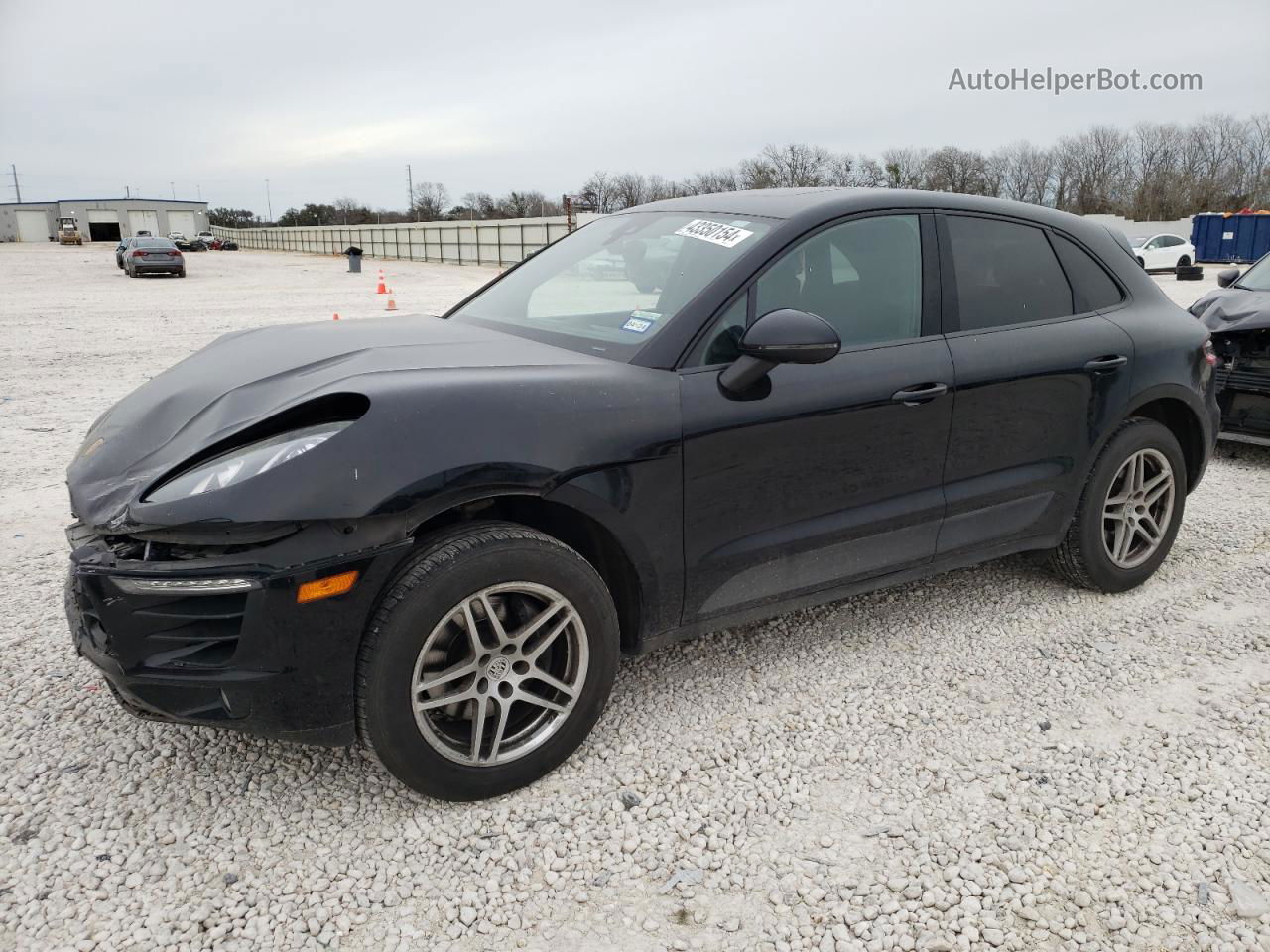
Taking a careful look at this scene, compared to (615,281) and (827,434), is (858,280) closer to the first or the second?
(827,434)

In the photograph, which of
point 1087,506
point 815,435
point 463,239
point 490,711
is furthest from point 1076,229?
point 463,239

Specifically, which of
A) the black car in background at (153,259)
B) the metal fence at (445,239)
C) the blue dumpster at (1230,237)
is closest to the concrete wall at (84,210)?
the metal fence at (445,239)

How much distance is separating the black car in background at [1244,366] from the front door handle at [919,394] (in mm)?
3884

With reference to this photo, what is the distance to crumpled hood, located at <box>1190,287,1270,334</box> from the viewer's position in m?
6.21

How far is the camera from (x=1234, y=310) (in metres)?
6.51

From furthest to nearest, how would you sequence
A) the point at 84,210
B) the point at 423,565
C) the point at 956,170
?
1. the point at 84,210
2. the point at 956,170
3. the point at 423,565

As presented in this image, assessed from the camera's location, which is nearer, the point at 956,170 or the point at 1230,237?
the point at 1230,237

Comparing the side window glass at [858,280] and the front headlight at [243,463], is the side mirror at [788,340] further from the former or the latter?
the front headlight at [243,463]

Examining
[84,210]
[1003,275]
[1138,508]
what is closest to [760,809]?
[1003,275]

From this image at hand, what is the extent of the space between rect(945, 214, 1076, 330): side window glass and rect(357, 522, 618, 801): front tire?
1882 millimetres

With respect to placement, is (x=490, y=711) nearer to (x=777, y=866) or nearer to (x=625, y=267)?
(x=777, y=866)

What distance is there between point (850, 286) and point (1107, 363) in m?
1.29

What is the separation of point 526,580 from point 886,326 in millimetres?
1620

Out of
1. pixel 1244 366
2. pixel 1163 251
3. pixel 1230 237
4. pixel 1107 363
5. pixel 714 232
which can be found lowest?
pixel 1244 366
